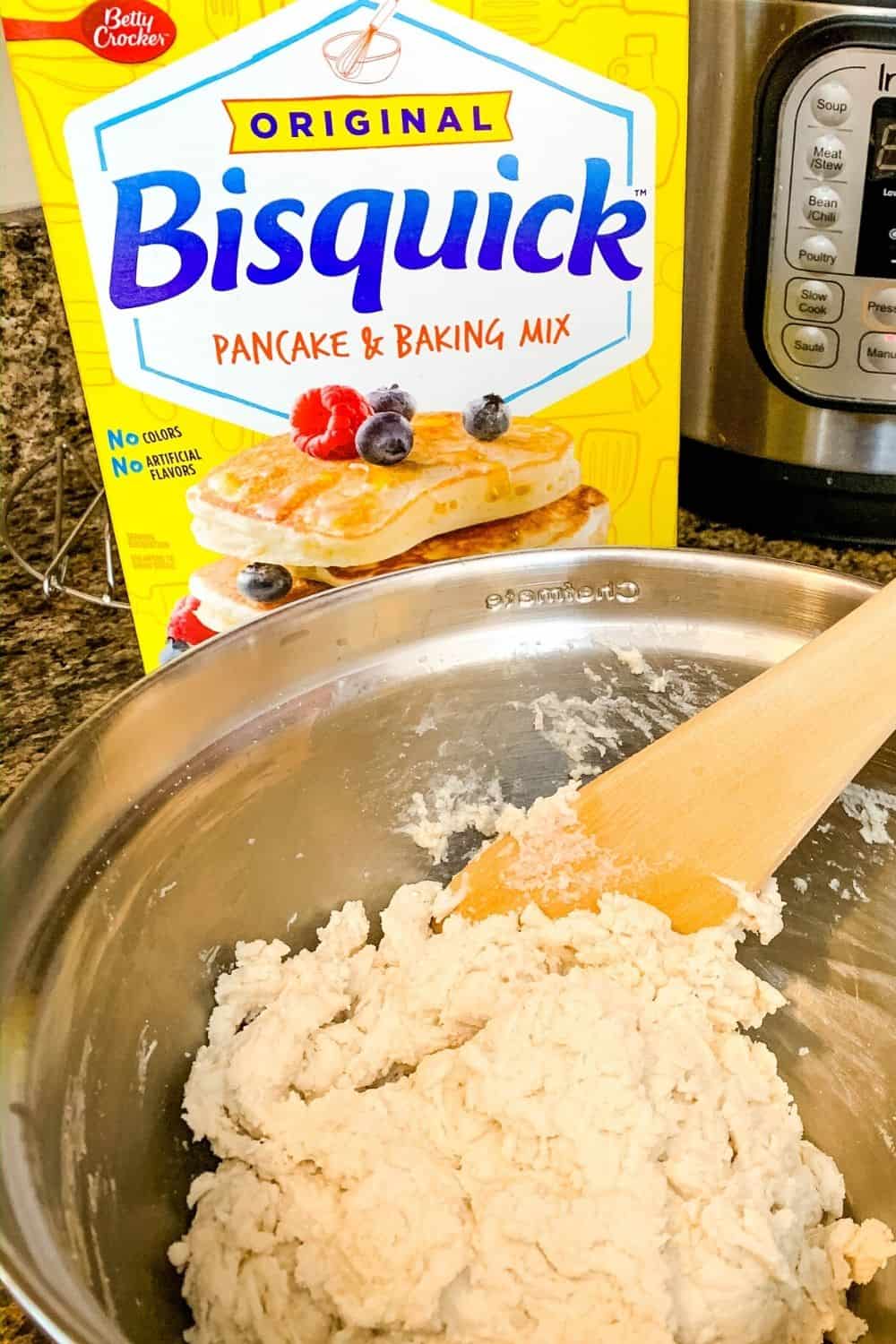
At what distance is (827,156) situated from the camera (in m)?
0.89

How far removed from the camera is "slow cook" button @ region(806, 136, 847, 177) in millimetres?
884

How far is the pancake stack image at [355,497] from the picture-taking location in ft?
2.93

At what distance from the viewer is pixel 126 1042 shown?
68cm

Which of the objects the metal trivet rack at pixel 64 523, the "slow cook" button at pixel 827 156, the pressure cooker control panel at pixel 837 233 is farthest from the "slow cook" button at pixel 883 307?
the metal trivet rack at pixel 64 523

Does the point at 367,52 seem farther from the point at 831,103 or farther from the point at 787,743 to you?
the point at 787,743

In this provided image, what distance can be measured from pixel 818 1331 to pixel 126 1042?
0.44m

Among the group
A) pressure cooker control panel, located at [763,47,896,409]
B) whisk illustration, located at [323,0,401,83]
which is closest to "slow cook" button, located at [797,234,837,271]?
pressure cooker control panel, located at [763,47,896,409]

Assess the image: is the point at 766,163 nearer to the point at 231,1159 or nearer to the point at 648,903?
the point at 648,903

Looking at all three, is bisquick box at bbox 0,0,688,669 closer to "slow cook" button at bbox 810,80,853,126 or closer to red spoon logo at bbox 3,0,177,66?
red spoon logo at bbox 3,0,177,66

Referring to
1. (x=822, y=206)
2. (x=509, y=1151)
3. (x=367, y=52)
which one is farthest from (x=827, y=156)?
(x=509, y=1151)

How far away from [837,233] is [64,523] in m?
0.82

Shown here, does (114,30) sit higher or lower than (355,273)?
higher

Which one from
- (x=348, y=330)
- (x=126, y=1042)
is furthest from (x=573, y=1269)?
(x=348, y=330)

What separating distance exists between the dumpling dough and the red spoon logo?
623mm
